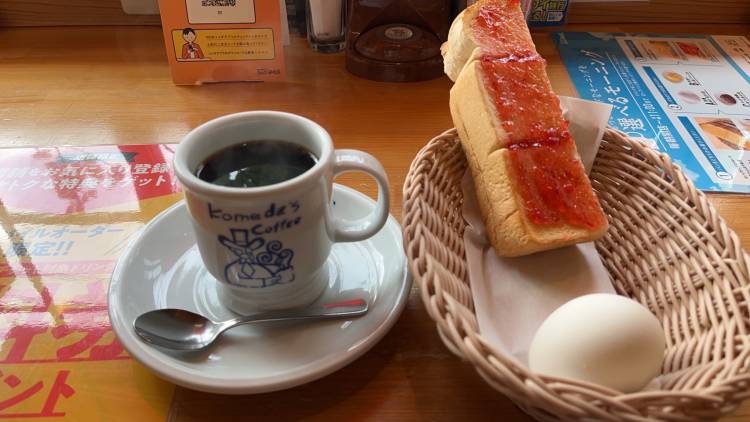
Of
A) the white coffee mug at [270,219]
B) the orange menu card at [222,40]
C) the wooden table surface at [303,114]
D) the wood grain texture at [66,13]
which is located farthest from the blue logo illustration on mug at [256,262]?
the wood grain texture at [66,13]

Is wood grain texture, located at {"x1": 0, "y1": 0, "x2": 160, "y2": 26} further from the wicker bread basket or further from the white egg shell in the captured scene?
the white egg shell

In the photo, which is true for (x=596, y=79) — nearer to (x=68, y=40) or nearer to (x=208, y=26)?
(x=208, y=26)

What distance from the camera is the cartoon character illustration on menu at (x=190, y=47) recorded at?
895 millimetres

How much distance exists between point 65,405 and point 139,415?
71 mm

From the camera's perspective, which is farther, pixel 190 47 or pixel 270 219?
pixel 190 47

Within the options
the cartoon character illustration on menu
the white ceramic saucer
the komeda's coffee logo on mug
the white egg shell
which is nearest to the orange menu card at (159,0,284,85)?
the cartoon character illustration on menu

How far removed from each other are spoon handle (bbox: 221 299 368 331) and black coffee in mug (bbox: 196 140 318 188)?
0.42 feet

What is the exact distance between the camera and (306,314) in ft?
1.73

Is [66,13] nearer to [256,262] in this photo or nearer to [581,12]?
[256,262]

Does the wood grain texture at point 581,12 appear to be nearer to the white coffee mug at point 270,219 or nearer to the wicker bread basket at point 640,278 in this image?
the wicker bread basket at point 640,278

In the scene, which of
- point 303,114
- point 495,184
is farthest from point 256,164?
point 303,114

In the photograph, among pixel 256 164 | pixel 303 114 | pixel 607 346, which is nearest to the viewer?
pixel 607 346

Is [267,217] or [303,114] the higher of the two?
[267,217]

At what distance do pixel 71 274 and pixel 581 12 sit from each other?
42.9 inches
